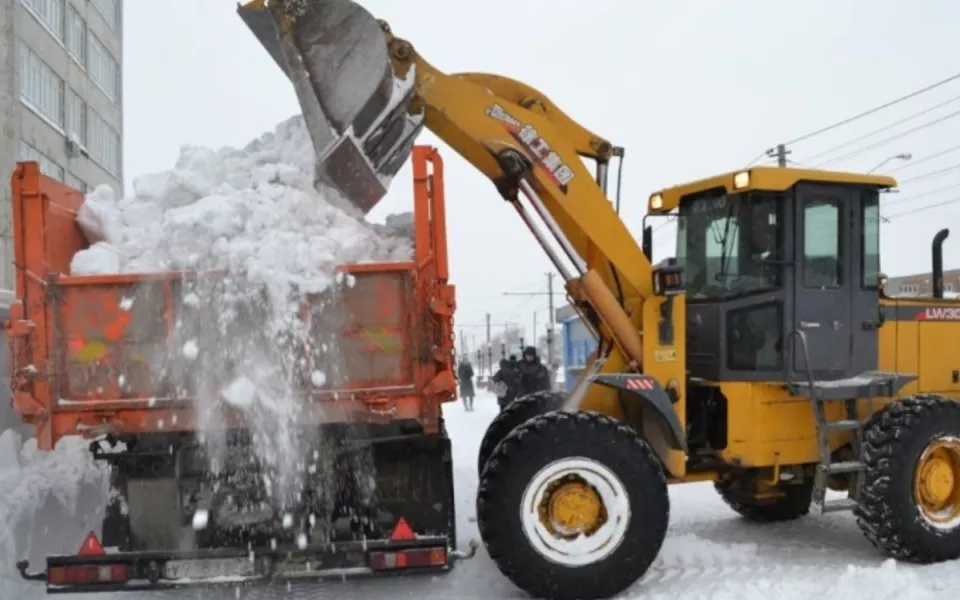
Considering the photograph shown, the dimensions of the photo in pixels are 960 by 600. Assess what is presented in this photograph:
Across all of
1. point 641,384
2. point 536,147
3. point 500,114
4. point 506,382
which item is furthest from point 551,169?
point 506,382

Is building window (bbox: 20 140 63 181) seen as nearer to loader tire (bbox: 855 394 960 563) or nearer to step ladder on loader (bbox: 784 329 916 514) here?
step ladder on loader (bbox: 784 329 916 514)

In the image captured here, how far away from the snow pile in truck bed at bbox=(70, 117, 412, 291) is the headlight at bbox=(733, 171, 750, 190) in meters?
2.33

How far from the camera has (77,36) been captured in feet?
107

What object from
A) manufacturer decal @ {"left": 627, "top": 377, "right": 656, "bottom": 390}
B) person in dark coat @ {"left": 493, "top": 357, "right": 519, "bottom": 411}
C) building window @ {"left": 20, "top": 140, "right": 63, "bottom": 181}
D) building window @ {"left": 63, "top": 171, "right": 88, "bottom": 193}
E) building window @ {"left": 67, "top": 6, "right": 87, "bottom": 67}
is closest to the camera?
manufacturer decal @ {"left": 627, "top": 377, "right": 656, "bottom": 390}

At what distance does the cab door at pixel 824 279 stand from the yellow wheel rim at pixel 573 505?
1820 mm

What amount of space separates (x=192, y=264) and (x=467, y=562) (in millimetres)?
2929

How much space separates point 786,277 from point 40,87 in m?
27.8

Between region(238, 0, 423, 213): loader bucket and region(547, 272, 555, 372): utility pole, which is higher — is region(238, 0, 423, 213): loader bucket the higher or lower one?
the higher one

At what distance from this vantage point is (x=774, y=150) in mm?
26188

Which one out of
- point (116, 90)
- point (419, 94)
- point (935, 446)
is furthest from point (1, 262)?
point (935, 446)

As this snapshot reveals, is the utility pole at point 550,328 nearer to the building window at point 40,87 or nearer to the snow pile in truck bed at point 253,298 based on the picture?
the building window at point 40,87

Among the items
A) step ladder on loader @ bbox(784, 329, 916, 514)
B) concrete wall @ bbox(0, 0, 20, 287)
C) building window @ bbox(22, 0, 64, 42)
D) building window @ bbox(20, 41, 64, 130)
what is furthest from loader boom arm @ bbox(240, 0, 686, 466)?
building window @ bbox(22, 0, 64, 42)

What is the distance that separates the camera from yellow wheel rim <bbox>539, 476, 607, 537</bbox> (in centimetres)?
549

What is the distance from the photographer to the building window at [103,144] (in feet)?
114
